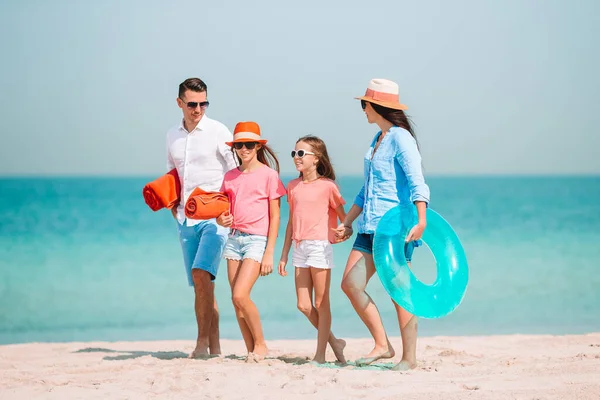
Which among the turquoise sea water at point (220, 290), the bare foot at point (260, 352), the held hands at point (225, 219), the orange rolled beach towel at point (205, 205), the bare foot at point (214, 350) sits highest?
the orange rolled beach towel at point (205, 205)

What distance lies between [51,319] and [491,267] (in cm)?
721

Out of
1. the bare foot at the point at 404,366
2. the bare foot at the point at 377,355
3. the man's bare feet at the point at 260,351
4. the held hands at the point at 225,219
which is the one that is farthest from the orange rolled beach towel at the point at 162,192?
the bare foot at the point at 404,366

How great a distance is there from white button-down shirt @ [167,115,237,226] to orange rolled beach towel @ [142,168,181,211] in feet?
0.20

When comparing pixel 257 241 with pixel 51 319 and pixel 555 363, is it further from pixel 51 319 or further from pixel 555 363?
pixel 51 319

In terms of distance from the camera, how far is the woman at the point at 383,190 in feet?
15.1

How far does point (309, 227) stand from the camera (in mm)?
4938

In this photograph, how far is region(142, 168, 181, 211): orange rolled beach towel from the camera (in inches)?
208

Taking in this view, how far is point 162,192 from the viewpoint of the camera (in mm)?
5309

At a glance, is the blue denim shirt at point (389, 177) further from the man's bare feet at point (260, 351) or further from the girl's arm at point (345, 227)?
the man's bare feet at point (260, 351)

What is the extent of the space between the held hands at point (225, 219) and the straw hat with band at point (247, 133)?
453mm

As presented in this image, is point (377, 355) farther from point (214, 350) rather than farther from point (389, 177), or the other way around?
point (214, 350)

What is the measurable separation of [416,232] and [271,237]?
94 cm

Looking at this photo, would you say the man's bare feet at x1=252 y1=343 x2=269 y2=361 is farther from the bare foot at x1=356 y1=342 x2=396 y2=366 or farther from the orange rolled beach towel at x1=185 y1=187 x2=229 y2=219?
the orange rolled beach towel at x1=185 y1=187 x2=229 y2=219

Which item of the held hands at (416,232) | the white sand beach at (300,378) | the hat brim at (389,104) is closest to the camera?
the white sand beach at (300,378)
